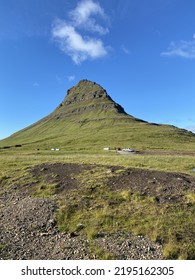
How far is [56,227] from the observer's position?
64.1 ft

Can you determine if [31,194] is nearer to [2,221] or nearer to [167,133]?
[2,221]

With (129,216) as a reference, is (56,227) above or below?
below

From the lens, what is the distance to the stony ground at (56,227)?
1603 centimetres

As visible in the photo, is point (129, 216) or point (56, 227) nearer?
point (56, 227)

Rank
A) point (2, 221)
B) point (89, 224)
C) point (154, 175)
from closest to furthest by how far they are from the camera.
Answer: point (89, 224), point (2, 221), point (154, 175)

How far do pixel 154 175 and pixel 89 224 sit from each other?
11.1 m

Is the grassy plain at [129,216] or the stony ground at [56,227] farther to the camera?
the grassy plain at [129,216]

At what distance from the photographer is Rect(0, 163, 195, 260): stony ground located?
1603cm

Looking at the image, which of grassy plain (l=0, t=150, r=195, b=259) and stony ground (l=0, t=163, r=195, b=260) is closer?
stony ground (l=0, t=163, r=195, b=260)
